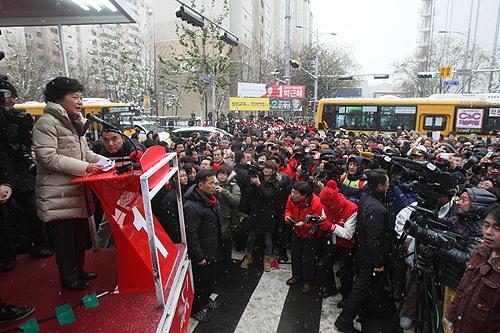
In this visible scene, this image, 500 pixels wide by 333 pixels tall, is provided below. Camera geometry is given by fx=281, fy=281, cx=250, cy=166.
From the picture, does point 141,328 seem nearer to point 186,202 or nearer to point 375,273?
point 186,202

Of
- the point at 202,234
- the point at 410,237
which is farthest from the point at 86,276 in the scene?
the point at 410,237

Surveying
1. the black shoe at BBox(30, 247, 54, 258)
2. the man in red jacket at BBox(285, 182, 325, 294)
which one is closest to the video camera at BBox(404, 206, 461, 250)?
the man in red jacket at BBox(285, 182, 325, 294)

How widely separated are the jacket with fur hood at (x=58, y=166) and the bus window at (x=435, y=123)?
1659cm

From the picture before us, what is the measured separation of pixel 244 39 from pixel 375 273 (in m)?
44.0

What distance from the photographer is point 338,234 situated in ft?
11.9

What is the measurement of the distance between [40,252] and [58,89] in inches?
72.6

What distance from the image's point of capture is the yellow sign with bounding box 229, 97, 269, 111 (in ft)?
64.2

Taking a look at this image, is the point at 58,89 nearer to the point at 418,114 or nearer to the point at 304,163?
the point at 304,163

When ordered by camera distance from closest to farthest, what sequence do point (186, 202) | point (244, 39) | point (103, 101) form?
point (186, 202) → point (103, 101) → point (244, 39)

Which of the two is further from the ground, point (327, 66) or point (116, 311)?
point (327, 66)

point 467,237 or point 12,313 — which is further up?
point 467,237

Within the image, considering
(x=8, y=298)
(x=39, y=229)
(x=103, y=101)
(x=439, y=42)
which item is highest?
(x=439, y=42)

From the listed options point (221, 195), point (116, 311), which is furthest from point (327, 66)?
point (116, 311)

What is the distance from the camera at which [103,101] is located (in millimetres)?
16906
